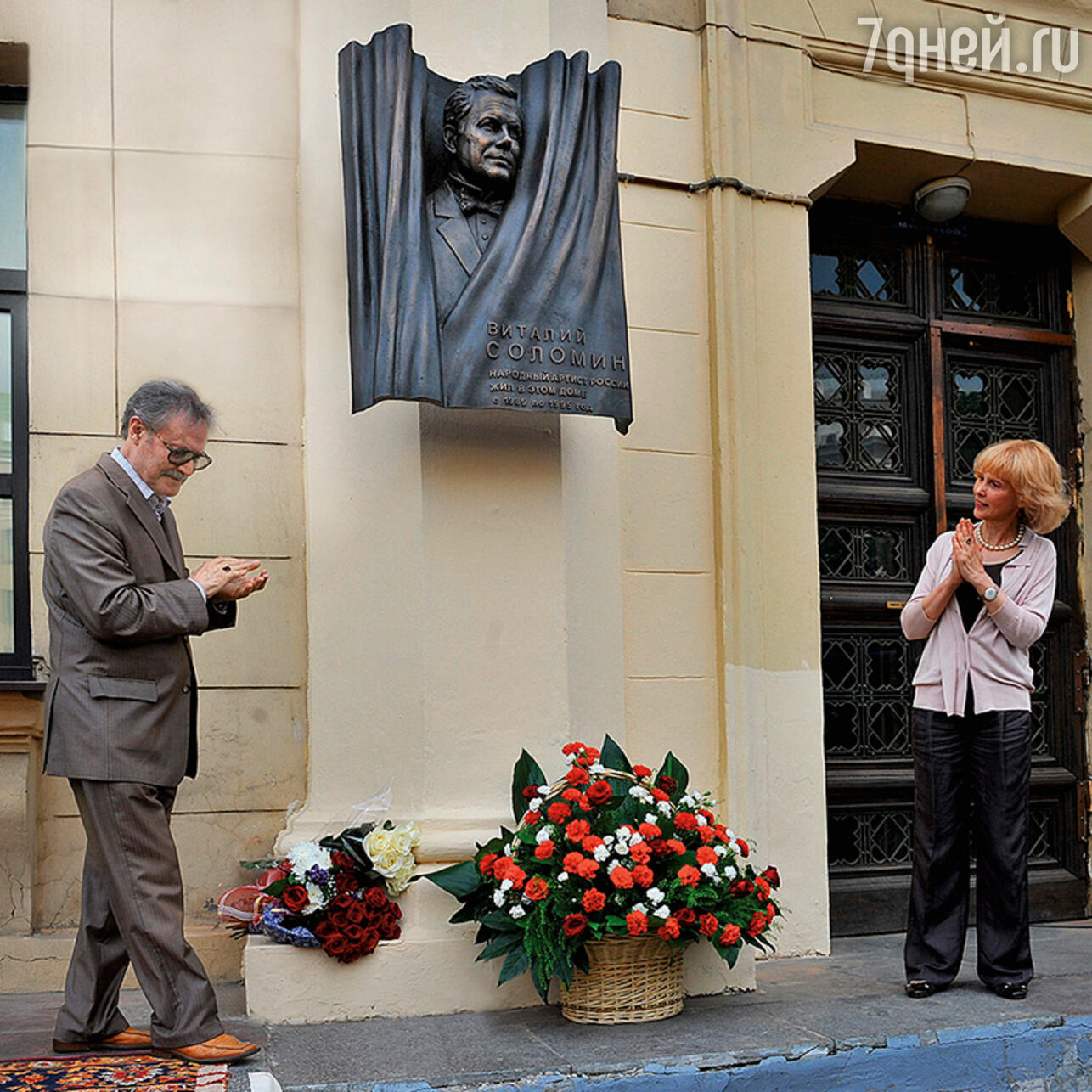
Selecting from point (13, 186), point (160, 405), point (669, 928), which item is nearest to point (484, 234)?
point (160, 405)

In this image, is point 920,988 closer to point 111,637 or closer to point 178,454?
point 111,637

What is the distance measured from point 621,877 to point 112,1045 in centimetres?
149

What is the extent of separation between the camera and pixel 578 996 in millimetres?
4168

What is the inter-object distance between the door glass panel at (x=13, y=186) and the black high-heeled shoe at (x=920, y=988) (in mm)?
3972

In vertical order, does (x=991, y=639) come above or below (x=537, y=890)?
above

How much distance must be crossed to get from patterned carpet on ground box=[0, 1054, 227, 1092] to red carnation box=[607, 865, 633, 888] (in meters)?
1.18

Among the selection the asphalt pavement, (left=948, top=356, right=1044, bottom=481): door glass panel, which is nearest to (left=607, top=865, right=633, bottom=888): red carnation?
the asphalt pavement

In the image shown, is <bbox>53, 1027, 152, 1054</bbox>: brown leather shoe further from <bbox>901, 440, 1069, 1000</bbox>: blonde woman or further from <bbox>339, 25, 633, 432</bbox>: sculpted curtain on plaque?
<bbox>901, 440, 1069, 1000</bbox>: blonde woman

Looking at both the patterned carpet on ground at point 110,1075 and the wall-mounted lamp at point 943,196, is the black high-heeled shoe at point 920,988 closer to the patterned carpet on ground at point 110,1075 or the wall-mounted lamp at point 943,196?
the patterned carpet on ground at point 110,1075

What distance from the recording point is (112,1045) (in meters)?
3.80

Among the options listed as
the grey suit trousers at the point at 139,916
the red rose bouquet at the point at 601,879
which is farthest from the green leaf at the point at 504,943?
the grey suit trousers at the point at 139,916

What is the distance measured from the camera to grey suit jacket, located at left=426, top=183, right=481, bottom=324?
4707 mm

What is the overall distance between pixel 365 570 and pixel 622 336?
1.23 meters

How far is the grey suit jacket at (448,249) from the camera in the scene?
4.71 metres
